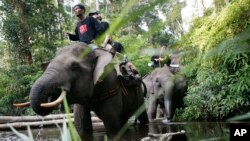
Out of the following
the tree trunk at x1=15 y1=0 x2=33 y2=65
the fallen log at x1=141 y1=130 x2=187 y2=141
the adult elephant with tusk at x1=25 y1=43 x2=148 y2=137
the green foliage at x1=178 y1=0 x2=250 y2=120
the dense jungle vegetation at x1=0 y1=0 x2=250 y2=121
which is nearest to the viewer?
the dense jungle vegetation at x1=0 y1=0 x2=250 y2=121

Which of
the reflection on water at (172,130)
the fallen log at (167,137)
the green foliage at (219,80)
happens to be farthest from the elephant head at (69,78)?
the green foliage at (219,80)

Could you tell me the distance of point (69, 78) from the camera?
15.3 feet

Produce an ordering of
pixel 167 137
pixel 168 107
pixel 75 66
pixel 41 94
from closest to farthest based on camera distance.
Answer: pixel 167 137 < pixel 41 94 < pixel 75 66 < pixel 168 107

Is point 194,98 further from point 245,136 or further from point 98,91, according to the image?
point 245,136

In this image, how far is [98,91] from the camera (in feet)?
16.8

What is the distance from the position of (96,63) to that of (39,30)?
11888 mm

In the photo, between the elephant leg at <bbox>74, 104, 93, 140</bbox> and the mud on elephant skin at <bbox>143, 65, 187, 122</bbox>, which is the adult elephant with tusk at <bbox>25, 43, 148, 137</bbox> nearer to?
the elephant leg at <bbox>74, 104, 93, 140</bbox>

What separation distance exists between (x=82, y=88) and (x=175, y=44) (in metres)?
4.27

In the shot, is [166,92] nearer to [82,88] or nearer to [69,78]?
[82,88]

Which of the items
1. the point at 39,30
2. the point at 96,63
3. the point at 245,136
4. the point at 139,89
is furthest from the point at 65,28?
the point at 245,136

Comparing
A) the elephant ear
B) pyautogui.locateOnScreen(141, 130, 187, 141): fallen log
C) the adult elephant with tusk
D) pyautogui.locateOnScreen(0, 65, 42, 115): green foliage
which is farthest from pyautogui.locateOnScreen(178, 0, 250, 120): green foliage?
pyautogui.locateOnScreen(0, 65, 42, 115): green foliage

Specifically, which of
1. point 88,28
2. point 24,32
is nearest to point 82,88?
point 88,28

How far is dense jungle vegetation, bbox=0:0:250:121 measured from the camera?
490mm

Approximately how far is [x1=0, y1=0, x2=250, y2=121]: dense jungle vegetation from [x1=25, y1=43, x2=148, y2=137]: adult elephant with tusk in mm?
578
